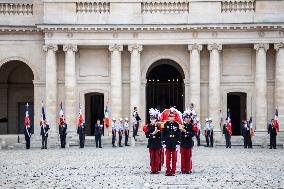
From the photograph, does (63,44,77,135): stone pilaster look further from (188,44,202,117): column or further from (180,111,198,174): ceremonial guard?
(180,111,198,174): ceremonial guard

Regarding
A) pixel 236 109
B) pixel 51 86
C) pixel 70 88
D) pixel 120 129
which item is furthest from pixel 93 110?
pixel 236 109

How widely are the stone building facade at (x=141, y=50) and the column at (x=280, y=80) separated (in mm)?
67

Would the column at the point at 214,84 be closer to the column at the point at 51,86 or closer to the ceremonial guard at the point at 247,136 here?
the ceremonial guard at the point at 247,136

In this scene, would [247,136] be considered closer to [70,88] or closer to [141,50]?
[141,50]

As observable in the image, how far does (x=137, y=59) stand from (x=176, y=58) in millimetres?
2850

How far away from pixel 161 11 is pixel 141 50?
307 cm

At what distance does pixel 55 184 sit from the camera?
17344mm

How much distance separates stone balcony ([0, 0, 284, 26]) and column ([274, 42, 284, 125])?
78.2 inches

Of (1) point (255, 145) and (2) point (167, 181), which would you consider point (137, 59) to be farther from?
(2) point (167, 181)

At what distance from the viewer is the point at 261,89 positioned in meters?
44.4

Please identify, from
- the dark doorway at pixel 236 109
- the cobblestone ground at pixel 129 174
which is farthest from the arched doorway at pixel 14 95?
the cobblestone ground at pixel 129 174

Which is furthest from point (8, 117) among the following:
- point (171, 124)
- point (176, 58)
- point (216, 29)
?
point (171, 124)

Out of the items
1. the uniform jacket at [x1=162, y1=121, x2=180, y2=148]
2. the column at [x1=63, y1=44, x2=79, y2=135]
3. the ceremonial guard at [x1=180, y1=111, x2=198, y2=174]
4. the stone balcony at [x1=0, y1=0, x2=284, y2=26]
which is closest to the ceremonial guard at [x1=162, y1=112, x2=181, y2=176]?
the uniform jacket at [x1=162, y1=121, x2=180, y2=148]

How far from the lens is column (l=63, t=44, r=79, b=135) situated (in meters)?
44.5
